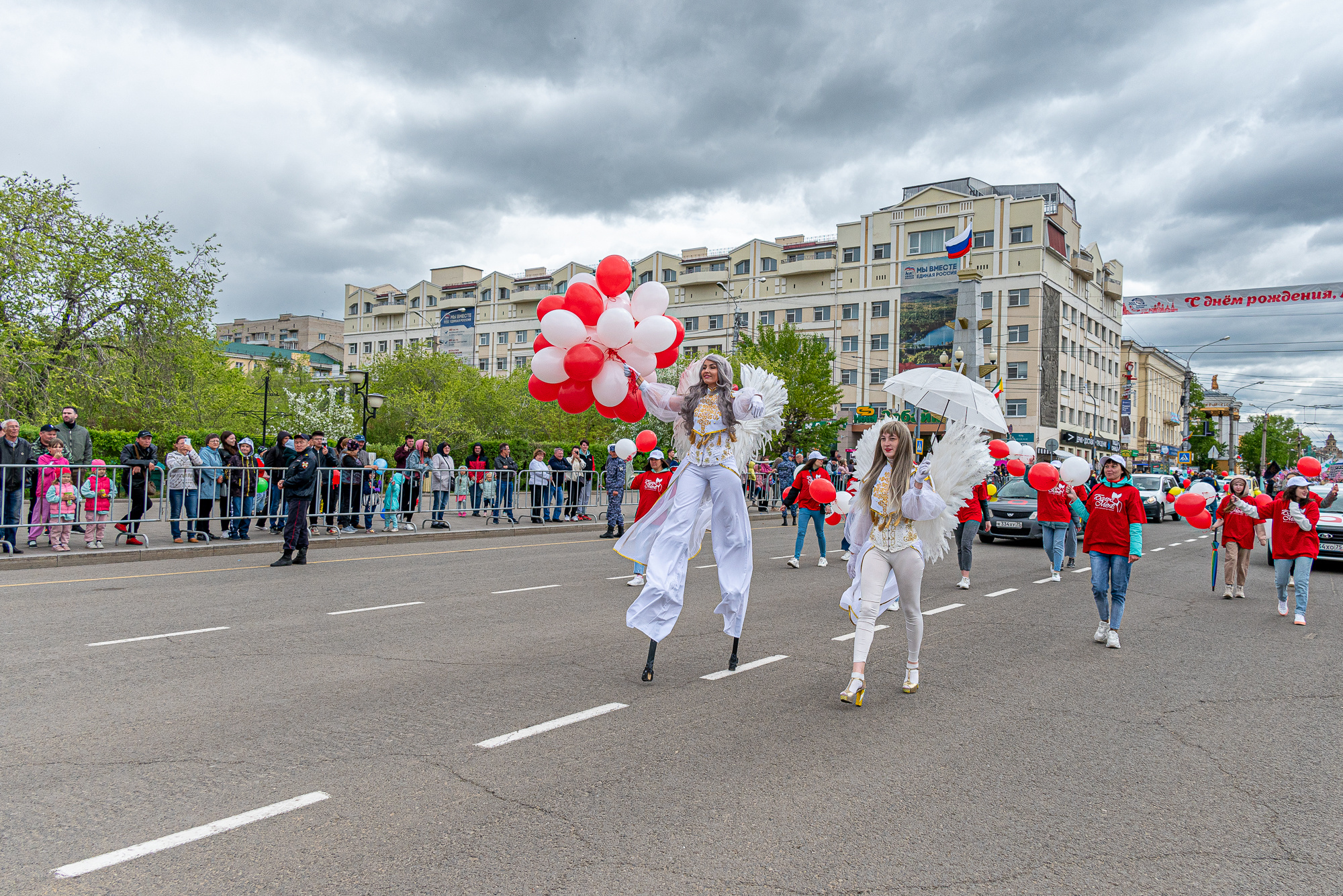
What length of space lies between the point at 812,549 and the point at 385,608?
9359 millimetres

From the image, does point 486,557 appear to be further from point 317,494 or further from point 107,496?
point 107,496

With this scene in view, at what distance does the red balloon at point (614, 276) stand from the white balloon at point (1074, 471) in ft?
14.0

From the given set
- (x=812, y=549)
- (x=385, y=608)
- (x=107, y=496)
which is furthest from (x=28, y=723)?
(x=812, y=549)

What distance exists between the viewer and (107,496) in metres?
13.1

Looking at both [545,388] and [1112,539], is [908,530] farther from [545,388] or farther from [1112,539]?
[1112,539]

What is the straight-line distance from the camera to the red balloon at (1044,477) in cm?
769

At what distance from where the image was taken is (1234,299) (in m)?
42.7

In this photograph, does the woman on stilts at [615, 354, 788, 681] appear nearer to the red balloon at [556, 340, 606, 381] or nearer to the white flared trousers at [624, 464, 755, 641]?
the white flared trousers at [624, 464, 755, 641]

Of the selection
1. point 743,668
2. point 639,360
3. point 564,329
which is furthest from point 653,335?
point 743,668

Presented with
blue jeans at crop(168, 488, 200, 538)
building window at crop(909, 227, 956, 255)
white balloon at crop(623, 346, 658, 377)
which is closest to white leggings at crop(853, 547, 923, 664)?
white balloon at crop(623, 346, 658, 377)

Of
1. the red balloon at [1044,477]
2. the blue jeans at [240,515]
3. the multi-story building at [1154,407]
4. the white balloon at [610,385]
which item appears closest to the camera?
the white balloon at [610,385]

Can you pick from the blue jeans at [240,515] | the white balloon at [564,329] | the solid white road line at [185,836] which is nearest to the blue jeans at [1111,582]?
the white balloon at [564,329]

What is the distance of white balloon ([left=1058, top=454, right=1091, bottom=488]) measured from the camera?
754 centimetres

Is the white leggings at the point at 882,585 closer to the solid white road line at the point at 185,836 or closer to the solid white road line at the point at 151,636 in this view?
the solid white road line at the point at 185,836
